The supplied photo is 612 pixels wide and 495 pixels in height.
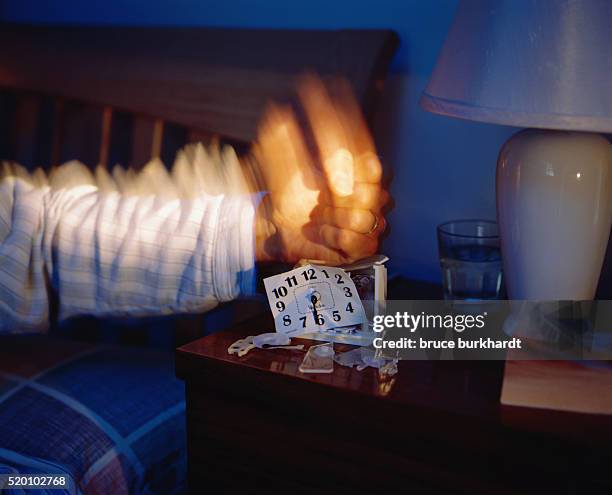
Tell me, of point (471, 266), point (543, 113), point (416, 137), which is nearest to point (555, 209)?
point (543, 113)

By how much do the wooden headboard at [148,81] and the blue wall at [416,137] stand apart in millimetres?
62

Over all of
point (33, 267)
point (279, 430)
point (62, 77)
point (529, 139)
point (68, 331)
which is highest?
point (62, 77)

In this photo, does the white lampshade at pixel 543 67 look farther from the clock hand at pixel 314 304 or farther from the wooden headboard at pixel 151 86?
the wooden headboard at pixel 151 86

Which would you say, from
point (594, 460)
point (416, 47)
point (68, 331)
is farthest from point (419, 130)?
point (68, 331)

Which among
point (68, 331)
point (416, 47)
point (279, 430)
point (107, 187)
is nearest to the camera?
point (279, 430)

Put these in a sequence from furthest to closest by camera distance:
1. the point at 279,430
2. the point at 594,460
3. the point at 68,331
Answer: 1. the point at 68,331
2. the point at 279,430
3. the point at 594,460

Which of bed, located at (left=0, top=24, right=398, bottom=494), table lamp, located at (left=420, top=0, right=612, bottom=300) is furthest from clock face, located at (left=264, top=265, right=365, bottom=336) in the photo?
bed, located at (left=0, top=24, right=398, bottom=494)

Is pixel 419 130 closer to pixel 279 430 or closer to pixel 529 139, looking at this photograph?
pixel 529 139

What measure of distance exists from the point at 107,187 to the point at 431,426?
887 millimetres

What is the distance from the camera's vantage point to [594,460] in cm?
55

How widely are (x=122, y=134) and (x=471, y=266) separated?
0.78 m

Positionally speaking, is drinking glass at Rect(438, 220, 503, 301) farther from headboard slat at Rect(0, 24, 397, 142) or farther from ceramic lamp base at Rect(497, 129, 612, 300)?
headboard slat at Rect(0, 24, 397, 142)

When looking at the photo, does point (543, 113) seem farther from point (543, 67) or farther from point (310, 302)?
point (310, 302)

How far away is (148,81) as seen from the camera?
1274 mm
